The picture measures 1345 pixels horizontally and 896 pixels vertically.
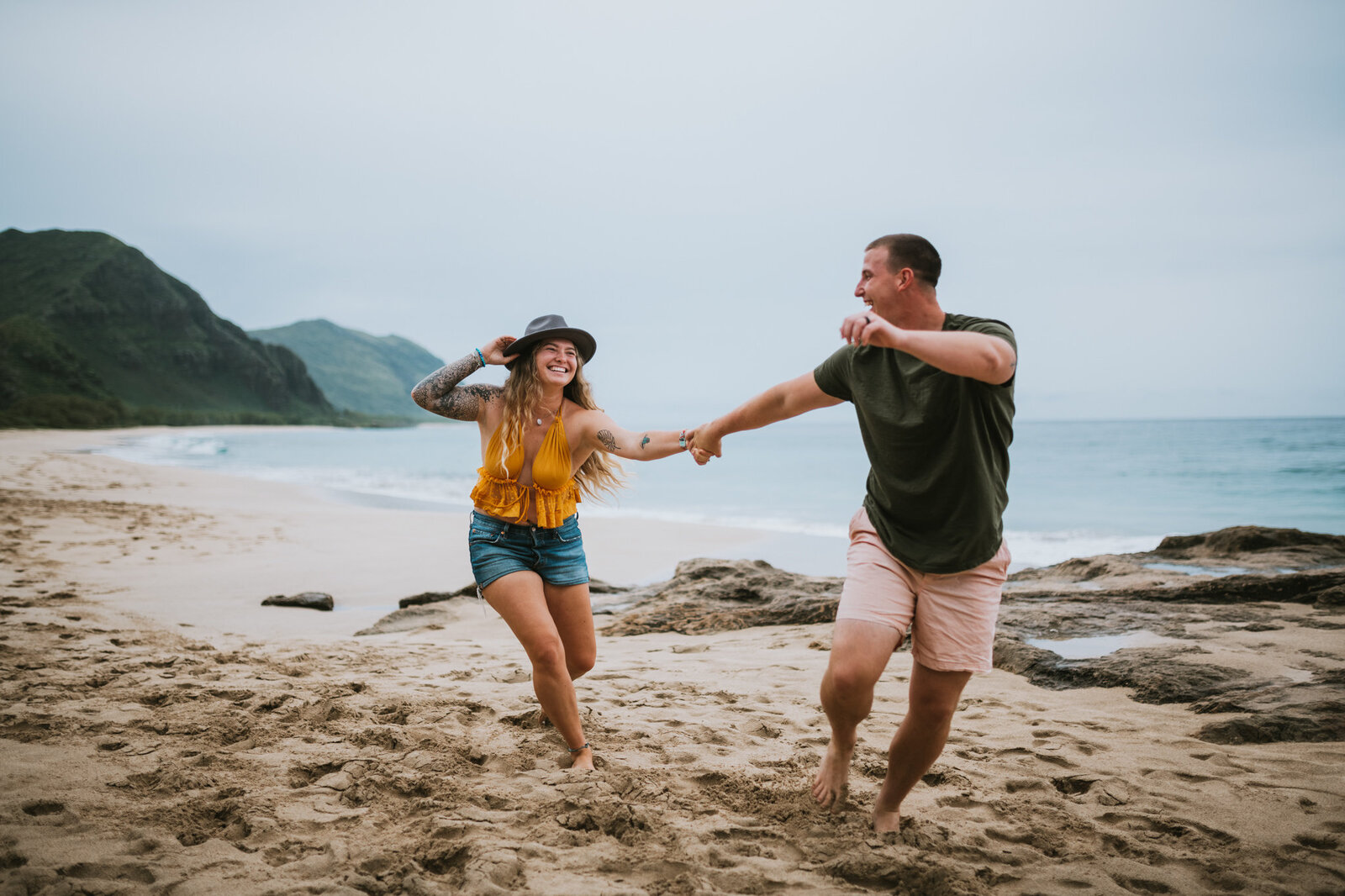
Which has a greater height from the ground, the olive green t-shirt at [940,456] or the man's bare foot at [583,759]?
the olive green t-shirt at [940,456]

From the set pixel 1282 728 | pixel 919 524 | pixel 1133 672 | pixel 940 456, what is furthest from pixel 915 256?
pixel 1133 672

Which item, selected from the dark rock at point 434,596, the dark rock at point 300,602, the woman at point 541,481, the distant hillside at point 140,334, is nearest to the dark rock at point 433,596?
the dark rock at point 434,596

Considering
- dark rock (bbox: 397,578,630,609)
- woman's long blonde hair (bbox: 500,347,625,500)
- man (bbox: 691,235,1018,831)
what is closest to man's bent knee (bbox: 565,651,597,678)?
woman's long blonde hair (bbox: 500,347,625,500)

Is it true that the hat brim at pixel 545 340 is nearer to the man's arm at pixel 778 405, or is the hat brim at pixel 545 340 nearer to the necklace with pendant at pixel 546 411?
the necklace with pendant at pixel 546 411

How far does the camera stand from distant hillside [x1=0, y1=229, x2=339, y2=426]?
311ft

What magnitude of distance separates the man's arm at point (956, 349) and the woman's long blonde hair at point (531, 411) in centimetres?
192

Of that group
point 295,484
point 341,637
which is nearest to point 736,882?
point 341,637

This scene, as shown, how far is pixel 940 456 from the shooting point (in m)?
2.84

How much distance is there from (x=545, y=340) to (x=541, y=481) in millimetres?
753

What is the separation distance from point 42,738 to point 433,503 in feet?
53.9

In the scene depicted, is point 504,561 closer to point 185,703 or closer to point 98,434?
point 185,703

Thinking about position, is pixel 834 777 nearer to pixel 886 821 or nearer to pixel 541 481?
pixel 886 821

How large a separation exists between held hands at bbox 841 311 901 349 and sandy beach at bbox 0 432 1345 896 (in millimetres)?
1783

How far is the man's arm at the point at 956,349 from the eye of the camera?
2.53 meters
